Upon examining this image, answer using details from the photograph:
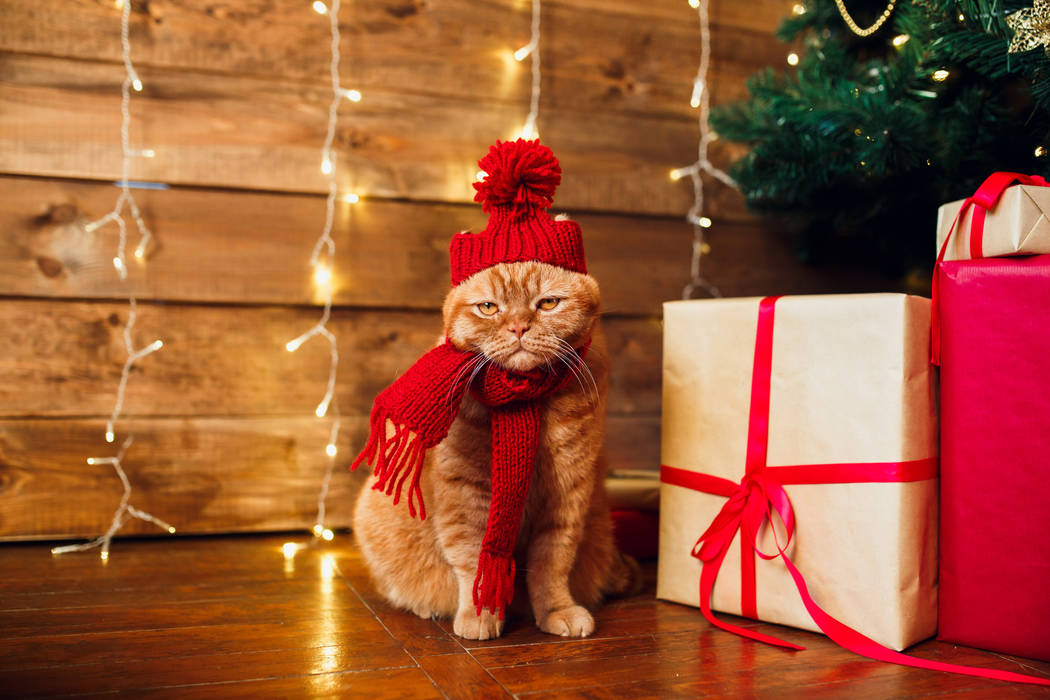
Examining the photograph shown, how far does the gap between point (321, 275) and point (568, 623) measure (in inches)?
35.7

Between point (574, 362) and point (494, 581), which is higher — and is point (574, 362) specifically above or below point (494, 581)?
above

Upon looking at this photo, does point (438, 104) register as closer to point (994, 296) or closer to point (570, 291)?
point (570, 291)

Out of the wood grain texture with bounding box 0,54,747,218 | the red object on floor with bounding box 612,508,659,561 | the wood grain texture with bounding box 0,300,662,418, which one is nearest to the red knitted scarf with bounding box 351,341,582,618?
the red object on floor with bounding box 612,508,659,561

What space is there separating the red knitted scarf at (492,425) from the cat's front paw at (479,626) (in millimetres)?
14

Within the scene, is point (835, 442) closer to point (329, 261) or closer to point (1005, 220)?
point (1005, 220)

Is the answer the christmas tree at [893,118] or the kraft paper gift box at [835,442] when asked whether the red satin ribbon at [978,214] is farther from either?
the christmas tree at [893,118]

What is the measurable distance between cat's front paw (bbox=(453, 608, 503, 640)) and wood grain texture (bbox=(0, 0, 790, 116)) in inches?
43.6

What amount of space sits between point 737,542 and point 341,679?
0.59 meters

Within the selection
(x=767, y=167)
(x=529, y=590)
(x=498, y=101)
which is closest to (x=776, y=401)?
(x=529, y=590)

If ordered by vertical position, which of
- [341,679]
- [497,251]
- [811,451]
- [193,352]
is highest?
[497,251]

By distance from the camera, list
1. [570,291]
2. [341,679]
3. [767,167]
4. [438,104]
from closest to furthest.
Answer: [341,679] < [570,291] < [767,167] < [438,104]

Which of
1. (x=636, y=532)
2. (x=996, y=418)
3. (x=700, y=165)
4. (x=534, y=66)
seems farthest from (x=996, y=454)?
(x=534, y=66)

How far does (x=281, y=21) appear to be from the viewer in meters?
1.64

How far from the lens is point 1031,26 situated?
1096mm
